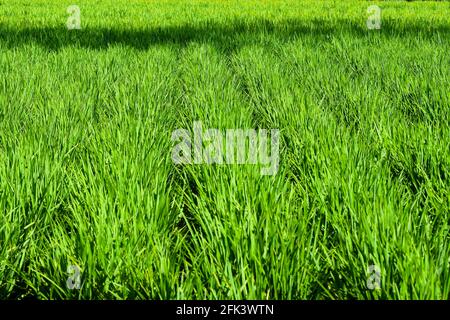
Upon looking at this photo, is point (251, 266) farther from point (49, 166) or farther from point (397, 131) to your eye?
point (397, 131)

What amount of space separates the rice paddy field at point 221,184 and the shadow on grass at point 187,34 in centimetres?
90

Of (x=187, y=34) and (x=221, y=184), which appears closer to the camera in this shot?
(x=221, y=184)

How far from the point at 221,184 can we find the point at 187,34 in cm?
436

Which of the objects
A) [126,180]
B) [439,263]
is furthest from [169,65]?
[439,263]

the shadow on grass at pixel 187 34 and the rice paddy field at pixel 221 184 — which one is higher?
the shadow on grass at pixel 187 34

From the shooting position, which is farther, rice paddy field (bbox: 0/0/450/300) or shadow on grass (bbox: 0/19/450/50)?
shadow on grass (bbox: 0/19/450/50)

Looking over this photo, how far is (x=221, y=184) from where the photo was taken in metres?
1.41

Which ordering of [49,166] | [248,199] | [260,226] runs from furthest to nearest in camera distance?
[49,166] → [248,199] → [260,226]

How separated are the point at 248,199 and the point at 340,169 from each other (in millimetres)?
377

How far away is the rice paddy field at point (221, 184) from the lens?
106 cm

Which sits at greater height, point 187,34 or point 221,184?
point 187,34

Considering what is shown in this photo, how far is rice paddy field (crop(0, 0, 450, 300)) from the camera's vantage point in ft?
3.48

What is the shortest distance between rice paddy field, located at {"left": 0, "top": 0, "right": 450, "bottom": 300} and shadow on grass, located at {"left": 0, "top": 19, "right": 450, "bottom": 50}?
90cm

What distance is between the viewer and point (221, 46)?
473 centimetres
